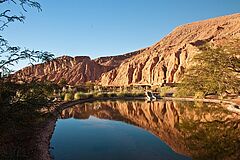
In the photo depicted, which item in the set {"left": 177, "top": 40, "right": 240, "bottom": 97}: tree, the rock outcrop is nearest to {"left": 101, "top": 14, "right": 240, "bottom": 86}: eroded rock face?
the rock outcrop


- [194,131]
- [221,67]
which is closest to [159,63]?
[221,67]

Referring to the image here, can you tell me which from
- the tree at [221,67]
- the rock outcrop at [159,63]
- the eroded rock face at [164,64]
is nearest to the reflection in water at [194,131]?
the tree at [221,67]

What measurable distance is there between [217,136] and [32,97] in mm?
10046

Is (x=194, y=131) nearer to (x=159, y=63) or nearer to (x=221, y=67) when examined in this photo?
(x=221, y=67)

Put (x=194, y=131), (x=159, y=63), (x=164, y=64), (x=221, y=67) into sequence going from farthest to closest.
→ (x=159, y=63), (x=164, y=64), (x=221, y=67), (x=194, y=131)

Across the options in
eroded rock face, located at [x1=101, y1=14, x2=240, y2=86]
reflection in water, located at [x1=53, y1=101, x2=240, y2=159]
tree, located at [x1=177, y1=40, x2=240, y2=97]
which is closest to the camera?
reflection in water, located at [x1=53, y1=101, x2=240, y2=159]

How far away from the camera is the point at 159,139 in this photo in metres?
14.2

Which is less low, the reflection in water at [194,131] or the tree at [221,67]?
the tree at [221,67]

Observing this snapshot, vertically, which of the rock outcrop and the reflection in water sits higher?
the rock outcrop

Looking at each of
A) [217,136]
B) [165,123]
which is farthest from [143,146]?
[165,123]

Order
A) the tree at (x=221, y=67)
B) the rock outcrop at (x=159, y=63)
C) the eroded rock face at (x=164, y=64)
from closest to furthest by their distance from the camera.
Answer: the tree at (x=221, y=67), the eroded rock face at (x=164, y=64), the rock outcrop at (x=159, y=63)

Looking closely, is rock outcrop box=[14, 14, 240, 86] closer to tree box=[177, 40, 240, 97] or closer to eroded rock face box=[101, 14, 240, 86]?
eroded rock face box=[101, 14, 240, 86]

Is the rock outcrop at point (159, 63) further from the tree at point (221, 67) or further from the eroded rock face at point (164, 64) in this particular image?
the tree at point (221, 67)

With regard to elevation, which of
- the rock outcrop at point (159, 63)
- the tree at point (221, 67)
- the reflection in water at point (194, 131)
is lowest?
the reflection in water at point (194, 131)
